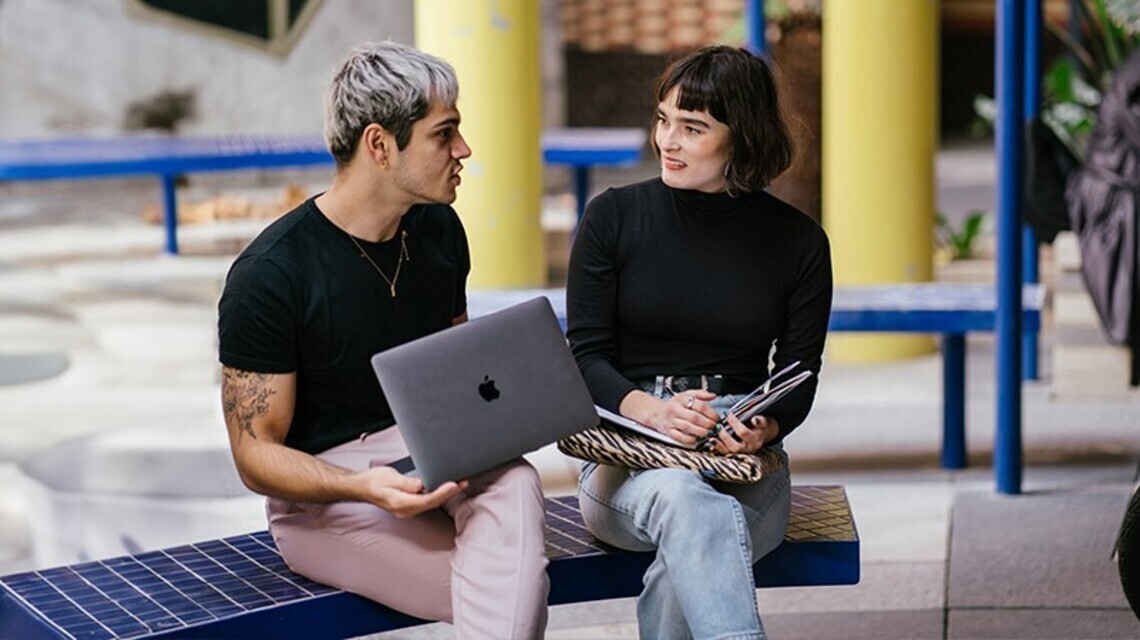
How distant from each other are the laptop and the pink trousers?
9 cm

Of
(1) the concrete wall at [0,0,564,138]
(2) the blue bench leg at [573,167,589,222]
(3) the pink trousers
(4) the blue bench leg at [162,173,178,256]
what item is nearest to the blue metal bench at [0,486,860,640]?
(3) the pink trousers

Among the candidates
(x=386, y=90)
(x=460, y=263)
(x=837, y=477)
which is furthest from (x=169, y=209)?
(x=386, y=90)

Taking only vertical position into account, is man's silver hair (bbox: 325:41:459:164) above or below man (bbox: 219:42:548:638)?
above

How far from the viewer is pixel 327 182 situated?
1454 cm

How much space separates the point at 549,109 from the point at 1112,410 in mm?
8671

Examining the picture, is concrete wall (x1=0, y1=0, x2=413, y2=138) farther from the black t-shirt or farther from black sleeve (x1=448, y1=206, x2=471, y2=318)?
the black t-shirt

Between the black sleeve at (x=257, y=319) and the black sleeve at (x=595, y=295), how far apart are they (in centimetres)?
58

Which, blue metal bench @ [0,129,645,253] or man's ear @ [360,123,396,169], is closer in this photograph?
man's ear @ [360,123,396,169]

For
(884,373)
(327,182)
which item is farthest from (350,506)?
(327,182)

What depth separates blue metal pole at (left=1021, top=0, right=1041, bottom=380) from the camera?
7020 mm

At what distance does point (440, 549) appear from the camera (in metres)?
3.16

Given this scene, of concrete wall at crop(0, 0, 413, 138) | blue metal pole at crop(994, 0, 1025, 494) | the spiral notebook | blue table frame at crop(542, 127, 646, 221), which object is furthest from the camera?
concrete wall at crop(0, 0, 413, 138)

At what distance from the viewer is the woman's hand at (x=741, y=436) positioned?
332 centimetres

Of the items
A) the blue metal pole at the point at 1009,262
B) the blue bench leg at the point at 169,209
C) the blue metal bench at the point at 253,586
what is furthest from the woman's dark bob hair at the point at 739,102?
the blue bench leg at the point at 169,209
